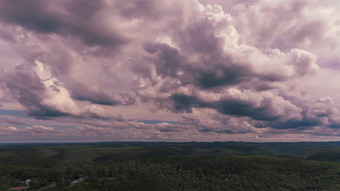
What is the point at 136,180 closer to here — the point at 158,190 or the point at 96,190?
the point at 158,190

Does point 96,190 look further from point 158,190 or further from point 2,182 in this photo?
point 2,182

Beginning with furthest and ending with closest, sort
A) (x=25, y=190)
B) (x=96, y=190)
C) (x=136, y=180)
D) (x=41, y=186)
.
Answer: (x=136, y=180), (x=41, y=186), (x=96, y=190), (x=25, y=190)

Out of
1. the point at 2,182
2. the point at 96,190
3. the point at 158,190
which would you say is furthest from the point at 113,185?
the point at 2,182

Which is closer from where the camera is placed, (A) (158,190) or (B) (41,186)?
(B) (41,186)

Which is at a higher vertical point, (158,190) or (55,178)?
(55,178)

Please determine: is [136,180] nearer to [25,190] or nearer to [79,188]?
[79,188]

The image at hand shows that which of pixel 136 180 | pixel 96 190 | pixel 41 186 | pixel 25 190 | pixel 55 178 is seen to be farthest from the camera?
pixel 136 180

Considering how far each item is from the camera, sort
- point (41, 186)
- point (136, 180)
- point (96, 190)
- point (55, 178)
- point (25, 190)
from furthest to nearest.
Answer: point (136, 180) < point (55, 178) < point (41, 186) < point (96, 190) < point (25, 190)

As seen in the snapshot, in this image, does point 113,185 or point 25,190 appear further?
point 113,185

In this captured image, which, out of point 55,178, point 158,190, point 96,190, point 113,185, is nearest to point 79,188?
point 96,190
